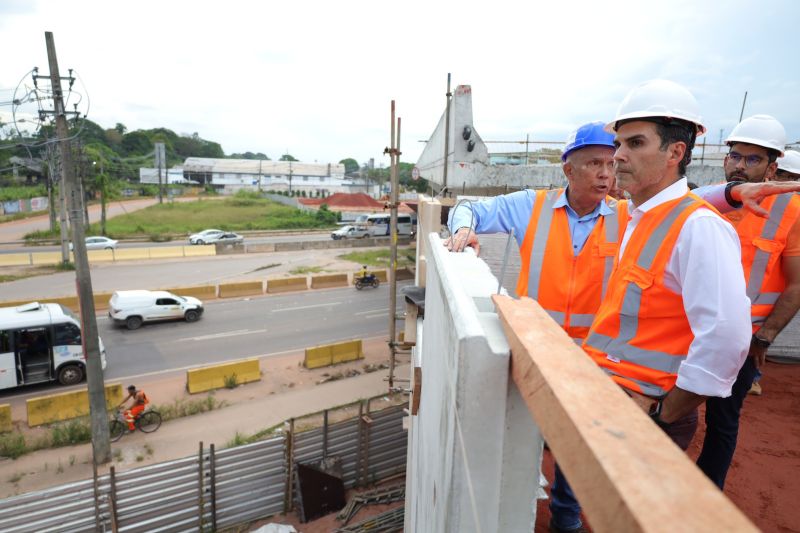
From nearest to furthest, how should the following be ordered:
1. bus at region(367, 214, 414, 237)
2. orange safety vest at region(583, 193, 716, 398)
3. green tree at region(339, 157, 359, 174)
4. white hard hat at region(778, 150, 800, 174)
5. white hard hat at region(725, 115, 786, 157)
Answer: orange safety vest at region(583, 193, 716, 398), white hard hat at region(725, 115, 786, 157), white hard hat at region(778, 150, 800, 174), bus at region(367, 214, 414, 237), green tree at region(339, 157, 359, 174)

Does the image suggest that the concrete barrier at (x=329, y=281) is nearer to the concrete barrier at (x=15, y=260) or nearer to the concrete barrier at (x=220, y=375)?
the concrete barrier at (x=220, y=375)

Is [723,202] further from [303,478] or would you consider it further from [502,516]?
[303,478]

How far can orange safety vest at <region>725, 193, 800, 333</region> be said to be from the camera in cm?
250

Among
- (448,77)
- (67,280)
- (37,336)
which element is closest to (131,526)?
(37,336)

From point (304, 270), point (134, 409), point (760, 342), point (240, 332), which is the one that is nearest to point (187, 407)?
point (134, 409)

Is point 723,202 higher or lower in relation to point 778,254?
higher

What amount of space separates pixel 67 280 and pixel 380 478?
20.3 meters

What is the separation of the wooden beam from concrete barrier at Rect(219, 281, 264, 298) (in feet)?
71.5

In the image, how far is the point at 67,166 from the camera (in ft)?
27.8

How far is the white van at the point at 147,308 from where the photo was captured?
16312 millimetres

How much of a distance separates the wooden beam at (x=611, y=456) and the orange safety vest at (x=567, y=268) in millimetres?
1785

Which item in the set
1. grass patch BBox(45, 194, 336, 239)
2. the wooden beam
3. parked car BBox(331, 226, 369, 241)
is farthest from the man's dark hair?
grass patch BBox(45, 194, 336, 239)

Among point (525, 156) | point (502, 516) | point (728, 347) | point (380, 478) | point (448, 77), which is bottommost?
point (380, 478)

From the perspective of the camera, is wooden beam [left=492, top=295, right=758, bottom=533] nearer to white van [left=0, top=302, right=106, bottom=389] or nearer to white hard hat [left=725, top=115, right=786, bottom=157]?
white hard hat [left=725, top=115, right=786, bottom=157]
